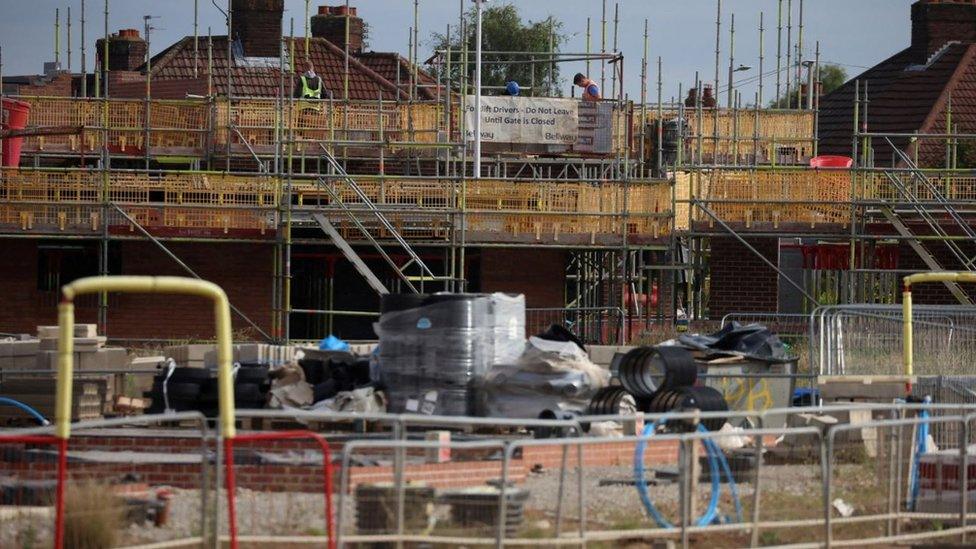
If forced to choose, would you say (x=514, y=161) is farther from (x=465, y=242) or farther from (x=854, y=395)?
(x=854, y=395)

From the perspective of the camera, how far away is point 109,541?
948cm

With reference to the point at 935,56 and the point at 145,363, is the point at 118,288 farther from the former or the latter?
the point at 935,56

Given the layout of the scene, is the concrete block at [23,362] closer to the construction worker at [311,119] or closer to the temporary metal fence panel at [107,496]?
the temporary metal fence panel at [107,496]

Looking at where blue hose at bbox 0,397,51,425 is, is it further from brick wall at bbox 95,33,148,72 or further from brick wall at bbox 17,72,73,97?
brick wall at bbox 95,33,148,72

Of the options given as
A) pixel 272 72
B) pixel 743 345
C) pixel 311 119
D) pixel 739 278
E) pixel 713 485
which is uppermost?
pixel 272 72

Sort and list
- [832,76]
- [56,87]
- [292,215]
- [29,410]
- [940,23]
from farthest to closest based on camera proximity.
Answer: [832,76]
[56,87]
[940,23]
[292,215]
[29,410]

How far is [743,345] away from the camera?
723 inches

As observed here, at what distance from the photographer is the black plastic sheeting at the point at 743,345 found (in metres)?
18.0

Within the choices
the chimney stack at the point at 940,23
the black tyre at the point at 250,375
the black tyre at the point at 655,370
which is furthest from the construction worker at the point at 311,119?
the chimney stack at the point at 940,23

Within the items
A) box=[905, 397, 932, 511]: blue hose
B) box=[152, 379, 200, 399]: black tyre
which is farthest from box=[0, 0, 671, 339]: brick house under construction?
box=[905, 397, 932, 511]: blue hose

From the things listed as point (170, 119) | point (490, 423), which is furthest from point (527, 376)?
point (170, 119)

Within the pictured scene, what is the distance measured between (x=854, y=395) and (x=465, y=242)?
10.1 meters

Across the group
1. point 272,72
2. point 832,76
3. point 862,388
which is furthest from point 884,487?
point 832,76

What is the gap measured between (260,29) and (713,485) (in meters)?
30.4
